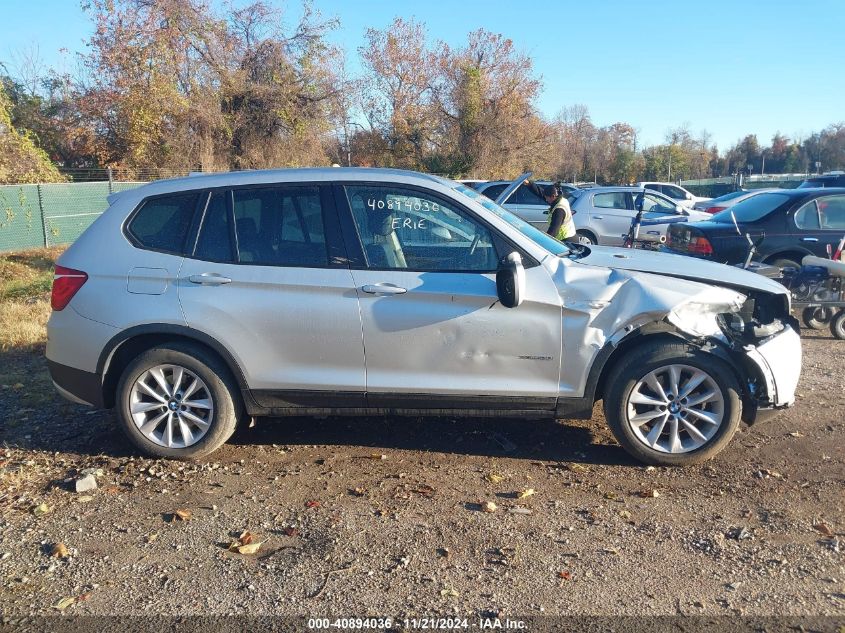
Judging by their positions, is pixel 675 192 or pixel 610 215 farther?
pixel 675 192

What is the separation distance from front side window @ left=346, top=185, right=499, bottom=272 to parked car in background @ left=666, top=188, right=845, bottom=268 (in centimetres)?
543

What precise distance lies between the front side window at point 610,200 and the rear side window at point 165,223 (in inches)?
492

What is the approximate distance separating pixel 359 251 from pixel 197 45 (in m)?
30.9

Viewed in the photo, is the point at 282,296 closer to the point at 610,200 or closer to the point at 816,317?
the point at 816,317

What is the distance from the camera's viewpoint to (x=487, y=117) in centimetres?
4038

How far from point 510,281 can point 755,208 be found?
6503 mm

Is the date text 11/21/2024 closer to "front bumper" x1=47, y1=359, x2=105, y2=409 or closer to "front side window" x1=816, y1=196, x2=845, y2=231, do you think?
"front bumper" x1=47, y1=359, x2=105, y2=409

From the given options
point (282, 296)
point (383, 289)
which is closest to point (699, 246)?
point (383, 289)

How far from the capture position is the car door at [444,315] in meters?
4.55

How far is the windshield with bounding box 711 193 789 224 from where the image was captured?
9.31 meters

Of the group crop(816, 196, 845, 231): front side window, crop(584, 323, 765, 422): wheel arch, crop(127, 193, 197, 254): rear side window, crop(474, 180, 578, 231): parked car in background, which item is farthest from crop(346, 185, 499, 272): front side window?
crop(474, 180, 578, 231): parked car in background

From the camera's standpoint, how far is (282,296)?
4.66m

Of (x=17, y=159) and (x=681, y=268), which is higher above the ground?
(x=17, y=159)

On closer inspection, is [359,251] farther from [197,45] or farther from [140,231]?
[197,45]
